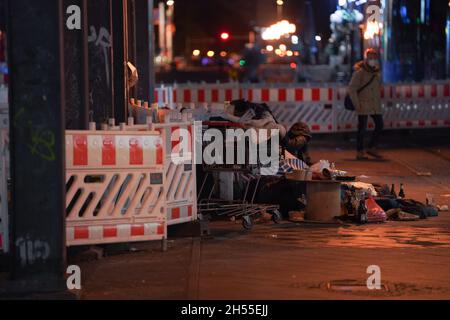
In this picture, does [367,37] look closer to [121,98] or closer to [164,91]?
[164,91]

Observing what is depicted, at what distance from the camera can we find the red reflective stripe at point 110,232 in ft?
34.1

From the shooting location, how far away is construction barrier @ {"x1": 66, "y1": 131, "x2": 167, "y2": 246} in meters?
10.2

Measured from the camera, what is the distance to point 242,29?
113000 mm

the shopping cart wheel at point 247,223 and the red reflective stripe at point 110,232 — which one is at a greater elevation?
the red reflective stripe at point 110,232

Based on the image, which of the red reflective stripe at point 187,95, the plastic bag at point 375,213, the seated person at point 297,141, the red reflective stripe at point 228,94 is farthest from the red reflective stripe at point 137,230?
the red reflective stripe at point 187,95

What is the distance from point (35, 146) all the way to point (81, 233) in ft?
5.11

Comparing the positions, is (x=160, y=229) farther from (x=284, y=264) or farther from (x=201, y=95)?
(x=201, y=95)

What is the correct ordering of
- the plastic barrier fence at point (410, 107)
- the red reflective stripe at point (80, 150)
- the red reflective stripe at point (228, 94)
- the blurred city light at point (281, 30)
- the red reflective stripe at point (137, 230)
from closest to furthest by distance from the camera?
the red reflective stripe at point (80, 150) → the red reflective stripe at point (137, 230) → the plastic barrier fence at point (410, 107) → the red reflective stripe at point (228, 94) → the blurred city light at point (281, 30)

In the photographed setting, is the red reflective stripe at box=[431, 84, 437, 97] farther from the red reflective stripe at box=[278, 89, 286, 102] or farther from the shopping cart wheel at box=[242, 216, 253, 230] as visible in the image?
the shopping cart wheel at box=[242, 216, 253, 230]

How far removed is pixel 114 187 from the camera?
10383 millimetres

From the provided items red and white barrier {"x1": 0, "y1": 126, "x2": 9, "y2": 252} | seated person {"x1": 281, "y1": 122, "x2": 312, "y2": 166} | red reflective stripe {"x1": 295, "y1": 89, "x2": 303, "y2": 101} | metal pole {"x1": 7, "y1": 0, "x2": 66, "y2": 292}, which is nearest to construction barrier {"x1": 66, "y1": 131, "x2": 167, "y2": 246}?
red and white barrier {"x1": 0, "y1": 126, "x2": 9, "y2": 252}

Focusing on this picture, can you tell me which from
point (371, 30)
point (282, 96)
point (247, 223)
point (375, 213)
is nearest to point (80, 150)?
point (247, 223)

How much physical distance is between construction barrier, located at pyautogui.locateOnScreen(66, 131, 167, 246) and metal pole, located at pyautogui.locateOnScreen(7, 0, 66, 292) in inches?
44.2

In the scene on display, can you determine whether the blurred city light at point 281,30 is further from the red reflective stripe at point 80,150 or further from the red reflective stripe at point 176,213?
the red reflective stripe at point 80,150
